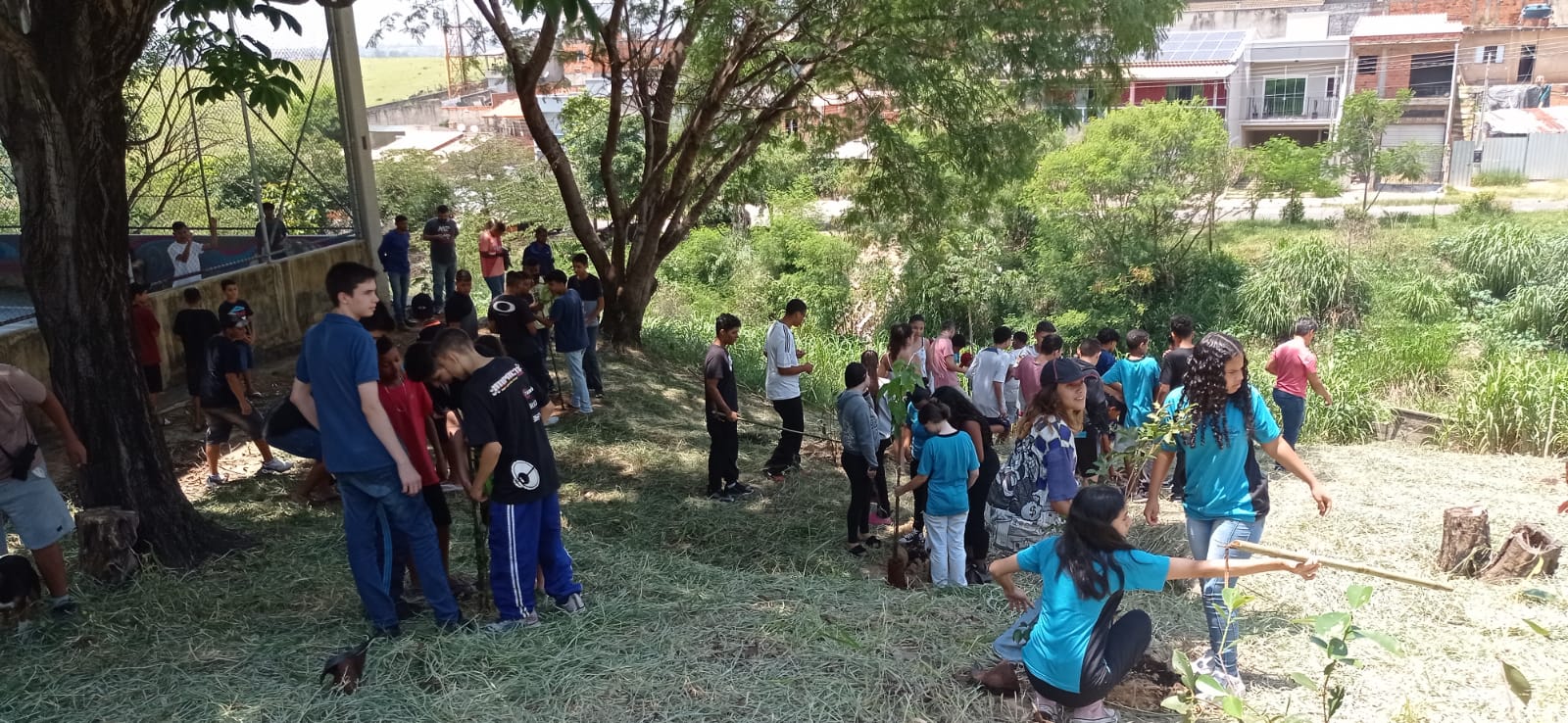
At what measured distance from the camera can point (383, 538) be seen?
4566mm

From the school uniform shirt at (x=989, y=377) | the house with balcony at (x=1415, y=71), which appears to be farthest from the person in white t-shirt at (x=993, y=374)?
the house with balcony at (x=1415, y=71)

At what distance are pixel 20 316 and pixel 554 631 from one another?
22.5 ft

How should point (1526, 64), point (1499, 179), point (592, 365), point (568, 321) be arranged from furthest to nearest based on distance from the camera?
point (1526, 64)
point (1499, 179)
point (592, 365)
point (568, 321)

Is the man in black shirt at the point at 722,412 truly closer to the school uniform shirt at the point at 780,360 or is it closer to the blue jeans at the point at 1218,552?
the school uniform shirt at the point at 780,360

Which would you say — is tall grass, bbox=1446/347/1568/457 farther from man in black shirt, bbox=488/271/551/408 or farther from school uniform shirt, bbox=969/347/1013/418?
man in black shirt, bbox=488/271/551/408

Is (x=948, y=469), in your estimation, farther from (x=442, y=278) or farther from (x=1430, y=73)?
(x=1430, y=73)

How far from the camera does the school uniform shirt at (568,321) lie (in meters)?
9.23

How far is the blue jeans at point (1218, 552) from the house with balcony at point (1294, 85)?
116 feet

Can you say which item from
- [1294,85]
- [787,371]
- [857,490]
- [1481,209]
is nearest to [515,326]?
[787,371]

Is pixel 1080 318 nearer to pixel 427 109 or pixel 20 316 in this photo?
pixel 20 316

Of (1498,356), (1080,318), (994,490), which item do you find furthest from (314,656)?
(1080,318)

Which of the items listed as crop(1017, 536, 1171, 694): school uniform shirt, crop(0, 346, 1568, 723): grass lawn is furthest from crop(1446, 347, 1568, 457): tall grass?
crop(1017, 536, 1171, 694): school uniform shirt

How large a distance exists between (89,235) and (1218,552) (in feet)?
18.4

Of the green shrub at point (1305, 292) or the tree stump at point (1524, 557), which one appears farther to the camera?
the green shrub at point (1305, 292)
